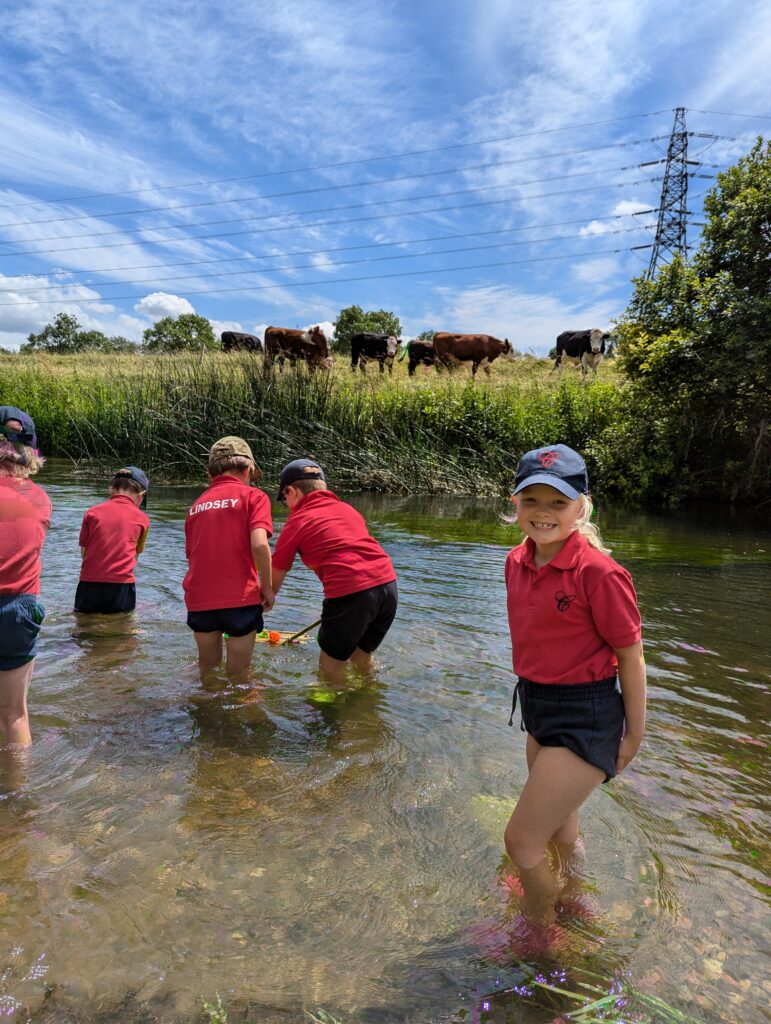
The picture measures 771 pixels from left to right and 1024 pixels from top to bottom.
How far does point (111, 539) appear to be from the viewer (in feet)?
19.9

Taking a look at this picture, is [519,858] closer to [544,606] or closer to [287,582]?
[544,606]

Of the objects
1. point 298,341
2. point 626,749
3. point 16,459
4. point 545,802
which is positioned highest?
point 298,341

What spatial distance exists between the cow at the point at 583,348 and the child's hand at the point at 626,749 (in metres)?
26.7

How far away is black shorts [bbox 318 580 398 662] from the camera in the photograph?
4699 mm

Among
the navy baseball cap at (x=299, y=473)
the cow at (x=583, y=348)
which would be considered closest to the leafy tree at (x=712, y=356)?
the cow at (x=583, y=348)

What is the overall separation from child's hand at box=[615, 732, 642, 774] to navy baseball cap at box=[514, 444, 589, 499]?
0.89m

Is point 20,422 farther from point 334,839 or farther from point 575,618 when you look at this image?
point 575,618

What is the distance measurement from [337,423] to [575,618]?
58.9 feet

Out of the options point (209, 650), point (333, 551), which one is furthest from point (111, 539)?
point (333, 551)

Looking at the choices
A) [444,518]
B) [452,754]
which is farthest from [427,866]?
[444,518]

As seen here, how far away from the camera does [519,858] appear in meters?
2.49

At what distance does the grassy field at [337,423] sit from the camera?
19.4 metres

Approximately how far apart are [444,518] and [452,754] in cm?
1090

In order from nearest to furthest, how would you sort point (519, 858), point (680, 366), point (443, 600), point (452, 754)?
point (519, 858) → point (452, 754) → point (443, 600) → point (680, 366)
